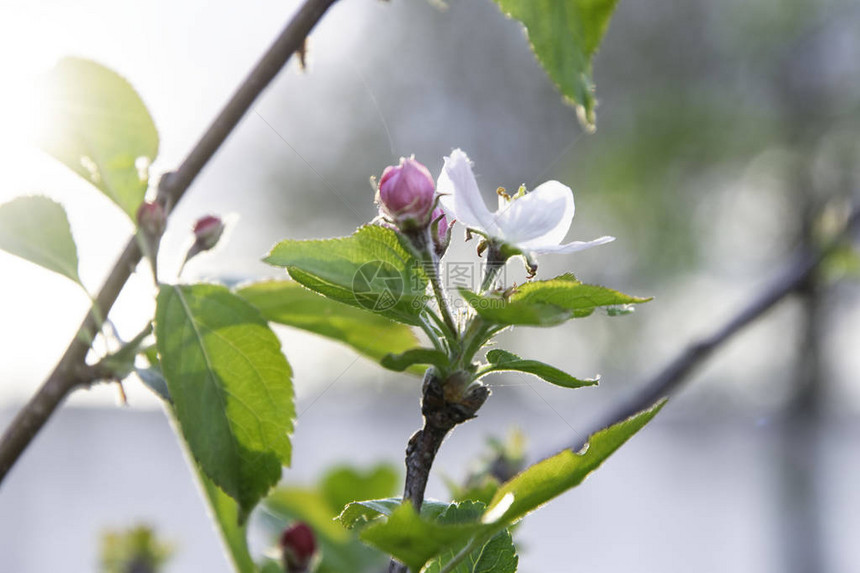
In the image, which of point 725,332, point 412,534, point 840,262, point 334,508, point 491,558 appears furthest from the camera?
point 840,262

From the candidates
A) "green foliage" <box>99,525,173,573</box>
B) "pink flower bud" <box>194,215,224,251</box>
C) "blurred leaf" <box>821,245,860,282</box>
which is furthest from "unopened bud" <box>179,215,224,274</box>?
"blurred leaf" <box>821,245,860,282</box>

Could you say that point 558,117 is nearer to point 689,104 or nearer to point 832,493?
point 689,104

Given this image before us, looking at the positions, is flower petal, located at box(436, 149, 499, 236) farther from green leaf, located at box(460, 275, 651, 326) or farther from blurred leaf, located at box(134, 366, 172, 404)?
blurred leaf, located at box(134, 366, 172, 404)

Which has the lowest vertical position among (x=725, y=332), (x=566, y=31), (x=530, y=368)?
(x=725, y=332)

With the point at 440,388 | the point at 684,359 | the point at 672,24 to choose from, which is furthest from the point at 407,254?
the point at 672,24

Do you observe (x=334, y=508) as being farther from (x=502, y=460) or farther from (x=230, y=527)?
(x=230, y=527)

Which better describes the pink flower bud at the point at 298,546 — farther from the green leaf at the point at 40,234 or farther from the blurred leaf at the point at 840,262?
the blurred leaf at the point at 840,262

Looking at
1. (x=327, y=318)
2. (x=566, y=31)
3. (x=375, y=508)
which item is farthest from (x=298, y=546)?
(x=566, y=31)
